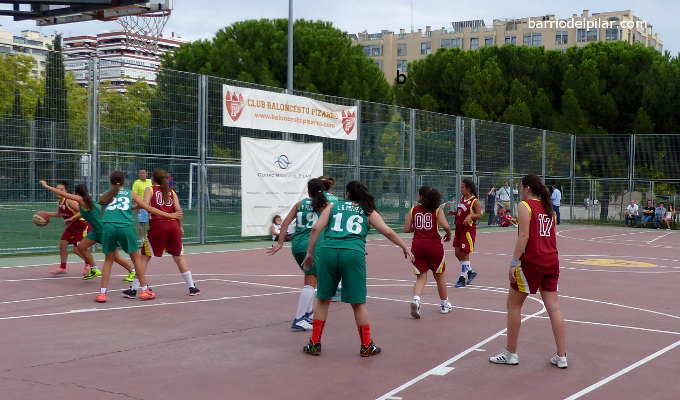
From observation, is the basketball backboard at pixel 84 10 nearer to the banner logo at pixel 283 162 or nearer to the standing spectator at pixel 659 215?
the banner logo at pixel 283 162

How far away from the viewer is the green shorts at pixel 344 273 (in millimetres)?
7426

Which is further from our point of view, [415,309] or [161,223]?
[161,223]

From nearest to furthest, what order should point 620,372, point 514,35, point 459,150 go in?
point 620,372 → point 459,150 → point 514,35

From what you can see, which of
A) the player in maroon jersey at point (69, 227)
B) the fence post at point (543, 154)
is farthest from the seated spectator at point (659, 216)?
the player in maroon jersey at point (69, 227)

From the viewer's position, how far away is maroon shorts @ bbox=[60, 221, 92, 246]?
1360 cm

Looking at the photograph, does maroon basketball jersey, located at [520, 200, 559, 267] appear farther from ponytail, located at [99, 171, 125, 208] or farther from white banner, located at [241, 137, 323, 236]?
white banner, located at [241, 137, 323, 236]

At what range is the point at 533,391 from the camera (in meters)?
6.41

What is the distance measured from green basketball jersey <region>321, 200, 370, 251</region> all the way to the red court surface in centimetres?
107

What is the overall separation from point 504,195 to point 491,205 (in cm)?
95

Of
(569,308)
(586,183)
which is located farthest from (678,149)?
(569,308)

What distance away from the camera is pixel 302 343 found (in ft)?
26.7

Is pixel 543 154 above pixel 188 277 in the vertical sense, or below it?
above

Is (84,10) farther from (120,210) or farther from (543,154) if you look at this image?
(543,154)

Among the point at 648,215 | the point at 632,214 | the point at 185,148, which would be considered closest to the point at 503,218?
the point at 632,214
